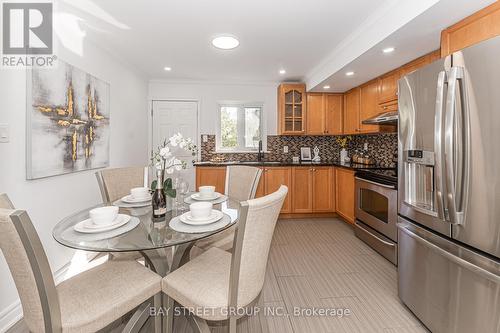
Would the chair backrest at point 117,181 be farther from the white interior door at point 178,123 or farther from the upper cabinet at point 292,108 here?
the upper cabinet at point 292,108

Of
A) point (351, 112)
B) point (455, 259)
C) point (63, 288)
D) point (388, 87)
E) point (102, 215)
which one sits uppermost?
point (388, 87)

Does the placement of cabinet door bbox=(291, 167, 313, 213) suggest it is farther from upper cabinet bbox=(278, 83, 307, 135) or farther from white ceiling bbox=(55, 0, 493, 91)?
white ceiling bbox=(55, 0, 493, 91)

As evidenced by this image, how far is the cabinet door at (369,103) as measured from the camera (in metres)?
3.35

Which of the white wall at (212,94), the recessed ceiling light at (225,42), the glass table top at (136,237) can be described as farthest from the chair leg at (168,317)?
the white wall at (212,94)

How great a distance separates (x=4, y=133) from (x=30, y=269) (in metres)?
1.20

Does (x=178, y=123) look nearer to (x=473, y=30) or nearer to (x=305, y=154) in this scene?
(x=305, y=154)

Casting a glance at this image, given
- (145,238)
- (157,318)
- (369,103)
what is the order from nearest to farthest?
(145,238) → (157,318) → (369,103)

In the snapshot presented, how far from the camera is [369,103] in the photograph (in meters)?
3.49

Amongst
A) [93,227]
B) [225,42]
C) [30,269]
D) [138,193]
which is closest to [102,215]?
[93,227]

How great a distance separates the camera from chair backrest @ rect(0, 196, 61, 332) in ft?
2.91

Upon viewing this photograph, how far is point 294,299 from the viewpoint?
1939mm

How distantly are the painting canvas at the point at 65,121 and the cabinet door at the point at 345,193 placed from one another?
335cm

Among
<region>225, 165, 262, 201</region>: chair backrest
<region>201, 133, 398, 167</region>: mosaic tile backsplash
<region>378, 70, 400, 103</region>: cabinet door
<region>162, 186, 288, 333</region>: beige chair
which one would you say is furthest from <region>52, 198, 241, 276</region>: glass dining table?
<region>201, 133, 398, 167</region>: mosaic tile backsplash

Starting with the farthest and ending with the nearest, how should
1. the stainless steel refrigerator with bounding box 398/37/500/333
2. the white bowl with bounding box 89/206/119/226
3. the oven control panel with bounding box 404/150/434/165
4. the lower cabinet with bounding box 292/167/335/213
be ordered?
the lower cabinet with bounding box 292/167/335/213, the oven control panel with bounding box 404/150/434/165, the white bowl with bounding box 89/206/119/226, the stainless steel refrigerator with bounding box 398/37/500/333
